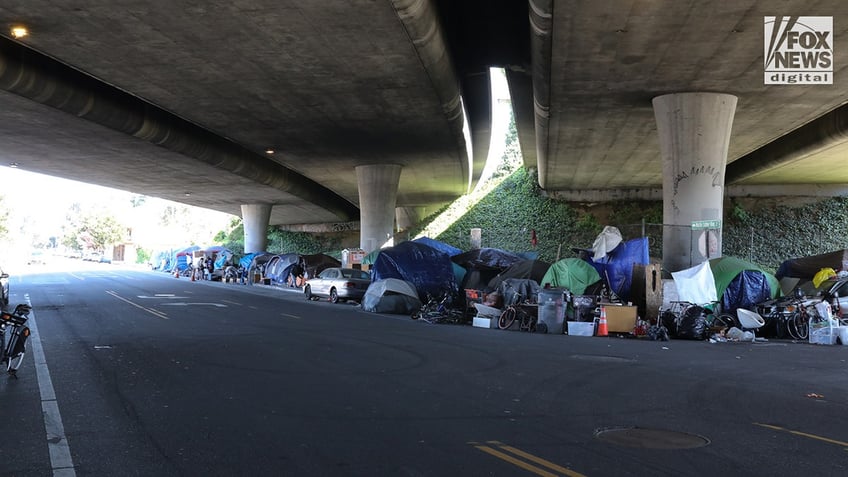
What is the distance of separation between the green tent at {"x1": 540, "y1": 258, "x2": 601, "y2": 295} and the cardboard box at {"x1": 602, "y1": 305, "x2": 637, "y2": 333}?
5.74ft

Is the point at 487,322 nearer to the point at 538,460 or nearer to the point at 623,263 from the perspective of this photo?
the point at 623,263

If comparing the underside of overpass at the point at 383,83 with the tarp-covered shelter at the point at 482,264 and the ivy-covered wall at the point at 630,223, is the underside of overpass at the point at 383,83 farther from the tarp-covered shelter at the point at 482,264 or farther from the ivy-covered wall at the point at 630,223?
the tarp-covered shelter at the point at 482,264

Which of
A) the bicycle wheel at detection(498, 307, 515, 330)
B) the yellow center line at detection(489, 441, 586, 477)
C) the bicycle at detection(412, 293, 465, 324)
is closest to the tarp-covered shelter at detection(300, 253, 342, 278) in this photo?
the bicycle at detection(412, 293, 465, 324)

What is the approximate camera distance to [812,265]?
22.2m

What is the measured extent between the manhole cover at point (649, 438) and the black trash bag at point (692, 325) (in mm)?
10943

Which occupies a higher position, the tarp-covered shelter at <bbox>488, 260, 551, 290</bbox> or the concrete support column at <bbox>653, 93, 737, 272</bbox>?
the concrete support column at <bbox>653, 93, 737, 272</bbox>

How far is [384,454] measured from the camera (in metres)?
6.13

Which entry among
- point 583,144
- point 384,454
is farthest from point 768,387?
point 583,144

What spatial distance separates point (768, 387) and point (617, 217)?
1674 inches

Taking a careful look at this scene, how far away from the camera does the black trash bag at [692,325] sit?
1725 cm

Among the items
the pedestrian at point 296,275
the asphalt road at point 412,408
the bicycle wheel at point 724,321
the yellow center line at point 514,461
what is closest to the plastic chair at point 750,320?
the bicycle wheel at point 724,321

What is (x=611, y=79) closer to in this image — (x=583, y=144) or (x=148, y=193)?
(x=583, y=144)

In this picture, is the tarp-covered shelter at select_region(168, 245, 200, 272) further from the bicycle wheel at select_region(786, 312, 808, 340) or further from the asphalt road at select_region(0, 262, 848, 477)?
the bicycle wheel at select_region(786, 312, 808, 340)

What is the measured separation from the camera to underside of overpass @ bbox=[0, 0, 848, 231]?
640 inches
